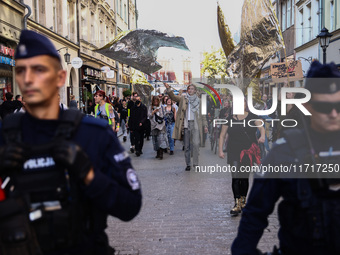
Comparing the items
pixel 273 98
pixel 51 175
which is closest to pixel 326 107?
pixel 51 175

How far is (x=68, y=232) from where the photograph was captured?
6.63ft

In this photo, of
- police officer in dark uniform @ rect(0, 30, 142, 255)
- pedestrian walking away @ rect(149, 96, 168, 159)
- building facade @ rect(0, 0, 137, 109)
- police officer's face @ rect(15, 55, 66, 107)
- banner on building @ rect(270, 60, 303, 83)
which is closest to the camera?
police officer in dark uniform @ rect(0, 30, 142, 255)

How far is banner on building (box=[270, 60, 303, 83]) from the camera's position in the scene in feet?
43.1

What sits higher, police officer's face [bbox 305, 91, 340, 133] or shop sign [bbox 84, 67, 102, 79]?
shop sign [bbox 84, 67, 102, 79]

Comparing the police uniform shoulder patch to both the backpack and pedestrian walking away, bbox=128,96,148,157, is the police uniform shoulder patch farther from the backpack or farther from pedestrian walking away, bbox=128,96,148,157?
pedestrian walking away, bbox=128,96,148,157

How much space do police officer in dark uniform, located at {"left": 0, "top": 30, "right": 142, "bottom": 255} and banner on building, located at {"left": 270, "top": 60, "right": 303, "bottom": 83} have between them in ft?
37.5

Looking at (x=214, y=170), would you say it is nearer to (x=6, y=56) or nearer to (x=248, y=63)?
(x=248, y=63)

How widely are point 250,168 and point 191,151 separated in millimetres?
4548

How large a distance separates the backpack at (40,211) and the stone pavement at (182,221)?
315 centimetres

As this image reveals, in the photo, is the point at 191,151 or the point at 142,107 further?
the point at 142,107

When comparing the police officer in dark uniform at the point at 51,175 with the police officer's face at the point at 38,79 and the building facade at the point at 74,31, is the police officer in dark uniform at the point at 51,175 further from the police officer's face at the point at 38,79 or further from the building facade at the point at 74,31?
the building facade at the point at 74,31

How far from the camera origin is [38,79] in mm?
2121

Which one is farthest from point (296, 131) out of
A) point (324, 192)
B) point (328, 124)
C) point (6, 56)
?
point (6, 56)

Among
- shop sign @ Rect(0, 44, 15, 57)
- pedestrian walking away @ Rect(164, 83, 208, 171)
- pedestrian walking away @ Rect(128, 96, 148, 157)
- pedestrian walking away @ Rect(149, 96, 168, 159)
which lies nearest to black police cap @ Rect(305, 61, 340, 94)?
pedestrian walking away @ Rect(164, 83, 208, 171)
